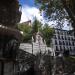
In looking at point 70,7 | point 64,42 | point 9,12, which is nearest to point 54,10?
point 70,7

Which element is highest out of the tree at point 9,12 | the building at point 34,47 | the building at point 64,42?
the building at point 64,42

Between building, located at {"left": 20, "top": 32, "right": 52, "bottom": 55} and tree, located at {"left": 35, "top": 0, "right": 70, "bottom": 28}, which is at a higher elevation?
tree, located at {"left": 35, "top": 0, "right": 70, "bottom": 28}

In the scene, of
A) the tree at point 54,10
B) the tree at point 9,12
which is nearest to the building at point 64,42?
the tree at point 54,10

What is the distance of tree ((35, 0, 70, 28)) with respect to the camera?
63.0 feet

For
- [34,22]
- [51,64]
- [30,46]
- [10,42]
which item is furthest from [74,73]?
[34,22]

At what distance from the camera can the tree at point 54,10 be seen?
1919 cm

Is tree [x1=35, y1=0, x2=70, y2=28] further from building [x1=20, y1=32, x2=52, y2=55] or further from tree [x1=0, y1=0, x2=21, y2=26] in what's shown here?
tree [x1=0, y1=0, x2=21, y2=26]

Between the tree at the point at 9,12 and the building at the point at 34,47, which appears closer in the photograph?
the tree at the point at 9,12

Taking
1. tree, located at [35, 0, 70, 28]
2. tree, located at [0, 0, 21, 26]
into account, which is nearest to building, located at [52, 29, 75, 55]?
tree, located at [35, 0, 70, 28]

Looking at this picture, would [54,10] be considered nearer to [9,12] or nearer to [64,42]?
[9,12]

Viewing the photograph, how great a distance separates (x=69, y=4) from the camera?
52.3ft

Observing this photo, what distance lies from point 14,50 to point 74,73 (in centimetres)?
731

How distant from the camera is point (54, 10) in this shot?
67.3 feet

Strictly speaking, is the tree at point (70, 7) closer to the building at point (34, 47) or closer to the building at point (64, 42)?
the building at point (34, 47)
